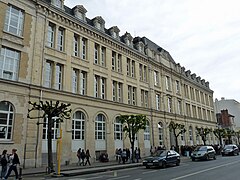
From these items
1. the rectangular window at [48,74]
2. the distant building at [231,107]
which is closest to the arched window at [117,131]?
the rectangular window at [48,74]

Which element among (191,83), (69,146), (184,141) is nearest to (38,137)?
(69,146)

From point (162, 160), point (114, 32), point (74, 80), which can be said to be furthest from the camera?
point (114, 32)

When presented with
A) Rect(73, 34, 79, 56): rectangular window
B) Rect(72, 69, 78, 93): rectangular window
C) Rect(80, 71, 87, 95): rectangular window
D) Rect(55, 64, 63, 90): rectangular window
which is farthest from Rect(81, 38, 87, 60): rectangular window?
Rect(55, 64, 63, 90): rectangular window

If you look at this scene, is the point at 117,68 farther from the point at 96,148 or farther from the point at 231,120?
the point at 231,120

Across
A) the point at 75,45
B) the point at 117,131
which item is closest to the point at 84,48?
the point at 75,45

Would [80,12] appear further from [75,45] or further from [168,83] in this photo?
[168,83]

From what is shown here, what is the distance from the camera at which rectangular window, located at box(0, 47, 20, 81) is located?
18.2 m

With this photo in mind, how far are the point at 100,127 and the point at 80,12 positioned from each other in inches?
531

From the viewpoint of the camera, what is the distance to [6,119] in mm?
17609

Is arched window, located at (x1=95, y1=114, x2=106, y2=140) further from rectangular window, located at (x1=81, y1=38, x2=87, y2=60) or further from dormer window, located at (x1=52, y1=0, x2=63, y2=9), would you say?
dormer window, located at (x1=52, y1=0, x2=63, y2=9)

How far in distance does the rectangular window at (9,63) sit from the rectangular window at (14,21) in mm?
1880

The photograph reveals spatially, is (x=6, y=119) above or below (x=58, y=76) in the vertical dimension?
below

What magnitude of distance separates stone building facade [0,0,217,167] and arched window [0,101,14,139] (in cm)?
7

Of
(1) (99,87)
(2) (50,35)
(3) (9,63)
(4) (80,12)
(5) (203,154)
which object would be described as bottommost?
(5) (203,154)
